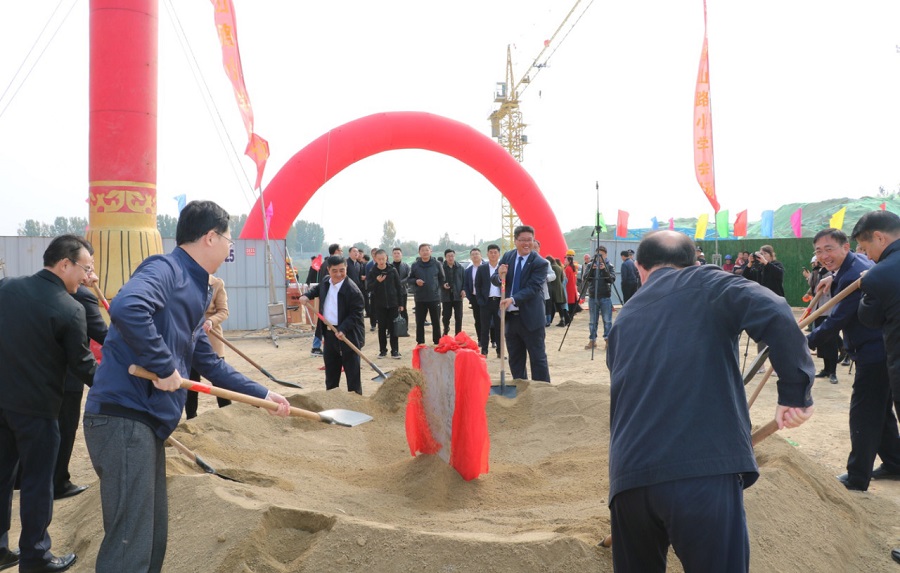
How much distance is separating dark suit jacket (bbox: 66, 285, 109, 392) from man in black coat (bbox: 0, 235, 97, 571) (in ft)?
1.13

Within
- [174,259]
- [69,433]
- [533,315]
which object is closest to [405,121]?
[533,315]

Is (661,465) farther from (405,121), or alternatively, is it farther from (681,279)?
(405,121)

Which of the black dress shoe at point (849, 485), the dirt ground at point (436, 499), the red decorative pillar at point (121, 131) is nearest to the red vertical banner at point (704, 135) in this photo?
the dirt ground at point (436, 499)

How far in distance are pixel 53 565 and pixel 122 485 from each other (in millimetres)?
1457

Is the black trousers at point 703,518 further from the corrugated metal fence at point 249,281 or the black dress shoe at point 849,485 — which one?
the corrugated metal fence at point 249,281

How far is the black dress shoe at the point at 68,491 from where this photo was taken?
174 inches

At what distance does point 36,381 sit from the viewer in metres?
3.21

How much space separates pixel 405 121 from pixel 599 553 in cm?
1362

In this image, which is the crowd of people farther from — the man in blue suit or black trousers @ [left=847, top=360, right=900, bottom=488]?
the man in blue suit

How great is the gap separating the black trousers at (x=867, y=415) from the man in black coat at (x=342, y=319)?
4235 millimetres

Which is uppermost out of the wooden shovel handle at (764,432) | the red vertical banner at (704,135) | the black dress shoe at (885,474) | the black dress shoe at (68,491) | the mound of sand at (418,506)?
the red vertical banner at (704,135)

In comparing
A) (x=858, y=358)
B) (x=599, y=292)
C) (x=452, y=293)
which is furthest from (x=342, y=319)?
(x=599, y=292)

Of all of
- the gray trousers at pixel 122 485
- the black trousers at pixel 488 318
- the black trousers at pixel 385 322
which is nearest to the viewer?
the gray trousers at pixel 122 485

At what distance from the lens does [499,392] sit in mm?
6441
